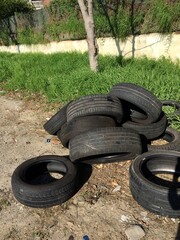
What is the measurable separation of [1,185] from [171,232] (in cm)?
247

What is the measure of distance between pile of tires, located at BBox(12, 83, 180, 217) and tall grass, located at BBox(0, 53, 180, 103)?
1554mm

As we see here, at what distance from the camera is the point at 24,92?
27.3 feet

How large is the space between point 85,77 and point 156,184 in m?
4.97

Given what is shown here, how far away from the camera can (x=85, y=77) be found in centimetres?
768

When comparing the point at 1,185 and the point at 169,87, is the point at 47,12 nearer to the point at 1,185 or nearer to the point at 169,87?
the point at 169,87

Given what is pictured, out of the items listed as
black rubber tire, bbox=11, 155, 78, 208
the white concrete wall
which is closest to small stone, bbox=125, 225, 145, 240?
black rubber tire, bbox=11, 155, 78, 208

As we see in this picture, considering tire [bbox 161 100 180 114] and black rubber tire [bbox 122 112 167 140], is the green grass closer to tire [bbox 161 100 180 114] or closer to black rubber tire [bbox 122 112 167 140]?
tire [bbox 161 100 180 114]

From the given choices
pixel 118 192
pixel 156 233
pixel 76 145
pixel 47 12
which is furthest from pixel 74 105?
pixel 47 12

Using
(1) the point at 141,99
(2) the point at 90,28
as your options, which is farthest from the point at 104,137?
(2) the point at 90,28

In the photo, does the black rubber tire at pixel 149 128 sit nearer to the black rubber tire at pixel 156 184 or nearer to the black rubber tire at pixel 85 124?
the black rubber tire at pixel 85 124

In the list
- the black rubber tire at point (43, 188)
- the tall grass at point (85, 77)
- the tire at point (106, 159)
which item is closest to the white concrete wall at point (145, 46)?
the tall grass at point (85, 77)

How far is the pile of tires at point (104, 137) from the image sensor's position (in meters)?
3.46

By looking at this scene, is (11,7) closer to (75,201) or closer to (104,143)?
(104,143)

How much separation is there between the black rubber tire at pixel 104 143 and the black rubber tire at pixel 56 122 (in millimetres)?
1137
